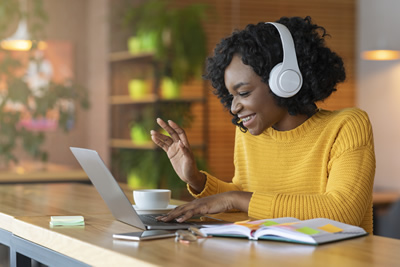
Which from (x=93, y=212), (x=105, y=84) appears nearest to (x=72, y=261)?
(x=93, y=212)

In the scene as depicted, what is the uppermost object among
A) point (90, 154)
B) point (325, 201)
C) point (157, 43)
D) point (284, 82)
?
point (157, 43)

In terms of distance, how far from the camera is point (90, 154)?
4.71 ft

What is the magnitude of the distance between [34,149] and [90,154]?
341 cm

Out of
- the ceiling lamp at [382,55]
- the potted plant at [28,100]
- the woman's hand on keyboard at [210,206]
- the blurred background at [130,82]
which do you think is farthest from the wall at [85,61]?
the woman's hand on keyboard at [210,206]

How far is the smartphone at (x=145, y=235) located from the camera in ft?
4.15

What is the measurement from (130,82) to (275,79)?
338cm

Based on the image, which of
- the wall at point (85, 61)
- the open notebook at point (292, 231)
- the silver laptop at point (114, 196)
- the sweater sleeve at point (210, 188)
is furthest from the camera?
the wall at point (85, 61)

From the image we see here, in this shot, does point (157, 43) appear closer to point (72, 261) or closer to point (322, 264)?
point (72, 261)

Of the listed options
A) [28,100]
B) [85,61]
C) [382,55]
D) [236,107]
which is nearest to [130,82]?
[85,61]

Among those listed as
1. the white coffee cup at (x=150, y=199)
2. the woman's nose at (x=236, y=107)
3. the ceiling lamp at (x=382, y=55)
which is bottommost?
the white coffee cup at (x=150, y=199)

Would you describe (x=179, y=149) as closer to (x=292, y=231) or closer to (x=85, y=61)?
(x=292, y=231)

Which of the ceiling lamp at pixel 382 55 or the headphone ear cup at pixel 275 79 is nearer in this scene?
the headphone ear cup at pixel 275 79

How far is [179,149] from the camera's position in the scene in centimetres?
175

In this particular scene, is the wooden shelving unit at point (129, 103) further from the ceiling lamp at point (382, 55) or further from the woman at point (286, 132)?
the woman at point (286, 132)
